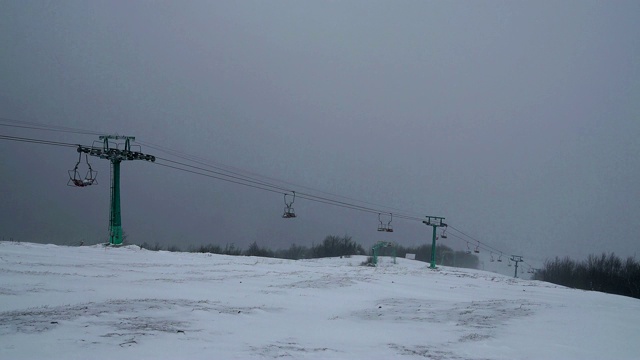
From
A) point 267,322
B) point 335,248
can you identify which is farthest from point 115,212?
point 335,248

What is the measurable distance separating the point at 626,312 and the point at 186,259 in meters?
21.0

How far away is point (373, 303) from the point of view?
14594mm

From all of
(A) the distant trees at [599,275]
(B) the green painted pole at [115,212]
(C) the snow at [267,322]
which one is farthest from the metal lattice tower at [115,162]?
(A) the distant trees at [599,275]

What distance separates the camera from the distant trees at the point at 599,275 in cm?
8304

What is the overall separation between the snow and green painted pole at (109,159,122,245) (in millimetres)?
18367

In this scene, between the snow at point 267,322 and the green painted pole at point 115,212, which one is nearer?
the snow at point 267,322

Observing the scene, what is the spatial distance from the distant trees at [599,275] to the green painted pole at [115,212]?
75.4 m

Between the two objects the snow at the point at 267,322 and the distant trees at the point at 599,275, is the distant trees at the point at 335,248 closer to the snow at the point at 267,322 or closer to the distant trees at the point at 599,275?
the distant trees at the point at 599,275

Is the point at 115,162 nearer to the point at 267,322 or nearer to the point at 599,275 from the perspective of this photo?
the point at 267,322

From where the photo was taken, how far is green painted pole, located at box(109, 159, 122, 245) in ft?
117

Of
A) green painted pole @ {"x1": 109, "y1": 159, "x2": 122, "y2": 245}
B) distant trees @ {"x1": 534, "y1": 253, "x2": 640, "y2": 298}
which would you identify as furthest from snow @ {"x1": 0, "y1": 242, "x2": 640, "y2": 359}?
distant trees @ {"x1": 534, "y1": 253, "x2": 640, "y2": 298}

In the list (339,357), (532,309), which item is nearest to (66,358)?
(339,357)

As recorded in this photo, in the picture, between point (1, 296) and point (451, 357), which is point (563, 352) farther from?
point (1, 296)

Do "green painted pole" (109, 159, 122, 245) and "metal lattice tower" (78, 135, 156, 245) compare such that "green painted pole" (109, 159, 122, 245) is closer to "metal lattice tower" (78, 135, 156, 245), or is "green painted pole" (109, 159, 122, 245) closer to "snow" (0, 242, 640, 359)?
"metal lattice tower" (78, 135, 156, 245)
